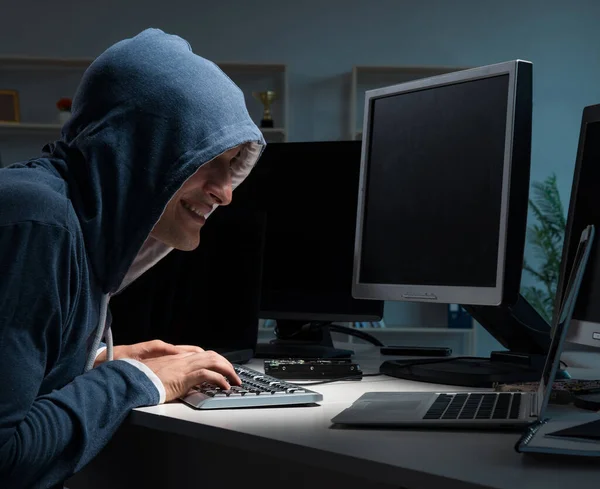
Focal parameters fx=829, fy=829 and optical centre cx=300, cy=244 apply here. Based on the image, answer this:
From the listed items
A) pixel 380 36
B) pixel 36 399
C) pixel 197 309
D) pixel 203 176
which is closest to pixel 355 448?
pixel 36 399

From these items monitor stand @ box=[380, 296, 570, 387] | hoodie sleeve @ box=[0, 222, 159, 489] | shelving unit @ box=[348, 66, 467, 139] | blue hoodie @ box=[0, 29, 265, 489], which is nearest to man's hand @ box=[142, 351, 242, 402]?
blue hoodie @ box=[0, 29, 265, 489]

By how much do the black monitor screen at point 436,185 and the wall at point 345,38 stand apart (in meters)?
3.23

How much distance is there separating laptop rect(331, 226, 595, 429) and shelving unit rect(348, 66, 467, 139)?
3656mm

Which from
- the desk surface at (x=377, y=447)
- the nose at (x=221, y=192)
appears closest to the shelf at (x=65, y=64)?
the nose at (x=221, y=192)

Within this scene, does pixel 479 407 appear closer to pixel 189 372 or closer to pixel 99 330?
pixel 189 372

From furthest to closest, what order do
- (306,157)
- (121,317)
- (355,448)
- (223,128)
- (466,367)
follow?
1. (306,157)
2. (121,317)
3. (466,367)
4. (223,128)
5. (355,448)

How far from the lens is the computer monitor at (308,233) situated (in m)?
1.99

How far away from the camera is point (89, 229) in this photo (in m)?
1.15

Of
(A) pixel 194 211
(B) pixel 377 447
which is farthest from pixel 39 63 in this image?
(B) pixel 377 447

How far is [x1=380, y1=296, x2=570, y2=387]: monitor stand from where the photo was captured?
62.1 inches

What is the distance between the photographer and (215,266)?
185cm

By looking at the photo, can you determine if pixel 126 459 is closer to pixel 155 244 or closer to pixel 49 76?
pixel 155 244

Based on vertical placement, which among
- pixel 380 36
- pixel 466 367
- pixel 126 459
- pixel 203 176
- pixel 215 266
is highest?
pixel 380 36

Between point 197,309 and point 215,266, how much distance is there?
10 cm
